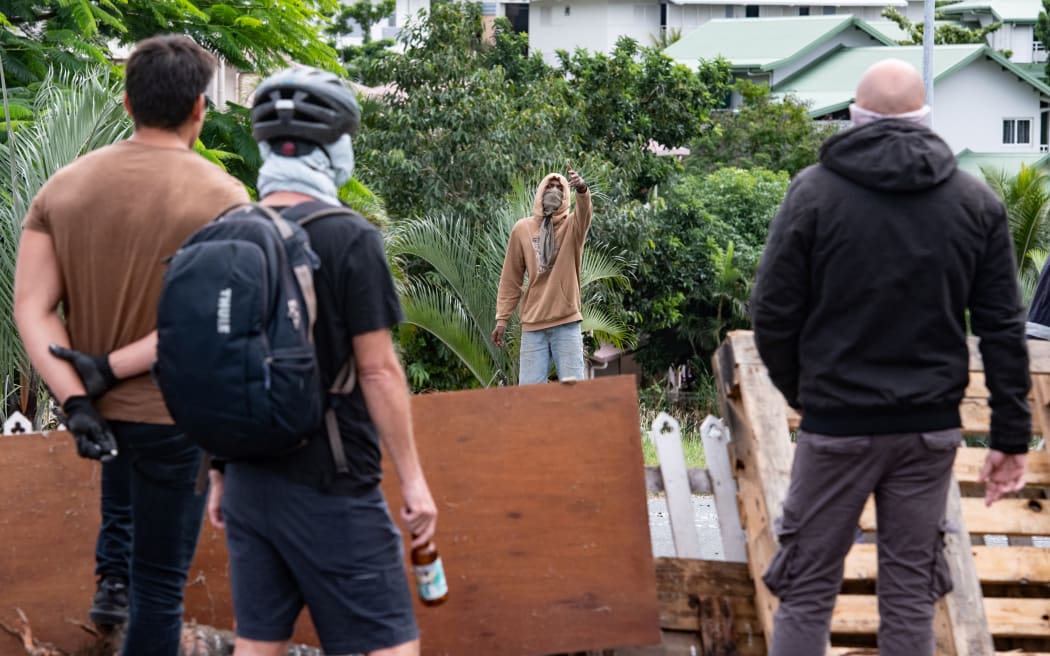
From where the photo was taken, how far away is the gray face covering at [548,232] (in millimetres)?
8789

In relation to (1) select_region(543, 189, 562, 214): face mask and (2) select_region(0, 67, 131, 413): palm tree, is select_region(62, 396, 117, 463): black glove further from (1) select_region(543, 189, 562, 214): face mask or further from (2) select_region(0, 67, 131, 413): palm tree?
(1) select_region(543, 189, 562, 214): face mask

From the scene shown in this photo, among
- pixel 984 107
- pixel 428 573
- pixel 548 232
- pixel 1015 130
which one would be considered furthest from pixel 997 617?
pixel 1015 130

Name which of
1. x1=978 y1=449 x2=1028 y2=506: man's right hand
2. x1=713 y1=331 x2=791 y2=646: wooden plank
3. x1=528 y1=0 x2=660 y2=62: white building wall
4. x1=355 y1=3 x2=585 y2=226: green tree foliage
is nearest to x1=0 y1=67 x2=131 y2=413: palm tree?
x1=713 y1=331 x2=791 y2=646: wooden plank

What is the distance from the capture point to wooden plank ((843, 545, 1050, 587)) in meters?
4.52

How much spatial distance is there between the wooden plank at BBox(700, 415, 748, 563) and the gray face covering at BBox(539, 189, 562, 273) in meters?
3.95

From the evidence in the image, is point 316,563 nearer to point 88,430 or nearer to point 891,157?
point 88,430

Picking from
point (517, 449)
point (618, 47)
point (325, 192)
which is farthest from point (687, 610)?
point (618, 47)

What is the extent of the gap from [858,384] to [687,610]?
1.51 metres

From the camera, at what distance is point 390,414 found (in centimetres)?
286

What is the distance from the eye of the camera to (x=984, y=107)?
48594 millimetres

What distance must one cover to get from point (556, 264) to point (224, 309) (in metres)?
6.10

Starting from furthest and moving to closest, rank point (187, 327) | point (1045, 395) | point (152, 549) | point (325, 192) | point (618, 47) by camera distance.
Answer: point (618, 47) → point (1045, 395) → point (152, 549) → point (325, 192) → point (187, 327)

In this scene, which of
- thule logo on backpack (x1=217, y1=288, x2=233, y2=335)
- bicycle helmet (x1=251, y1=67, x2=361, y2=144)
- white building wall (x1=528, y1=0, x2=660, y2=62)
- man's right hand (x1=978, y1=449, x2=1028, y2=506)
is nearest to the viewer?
thule logo on backpack (x1=217, y1=288, x2=233, y2=335)

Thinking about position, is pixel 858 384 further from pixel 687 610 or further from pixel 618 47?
pixel 618 47
